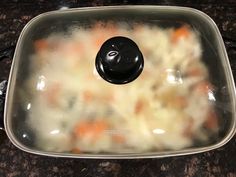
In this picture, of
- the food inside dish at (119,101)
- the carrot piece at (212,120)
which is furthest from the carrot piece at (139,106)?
the carrot piece at (212,120)

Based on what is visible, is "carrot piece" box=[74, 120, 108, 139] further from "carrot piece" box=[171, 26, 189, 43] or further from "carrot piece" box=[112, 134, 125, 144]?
"carrot piece" box=[171, 26, 189, 43]

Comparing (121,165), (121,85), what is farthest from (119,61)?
(121,165)

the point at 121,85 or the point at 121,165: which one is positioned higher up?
the point at 121,85

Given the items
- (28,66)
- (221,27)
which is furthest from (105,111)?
(221,27)

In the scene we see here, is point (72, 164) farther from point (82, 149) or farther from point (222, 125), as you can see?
point (222, 125)

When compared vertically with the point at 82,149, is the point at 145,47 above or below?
above

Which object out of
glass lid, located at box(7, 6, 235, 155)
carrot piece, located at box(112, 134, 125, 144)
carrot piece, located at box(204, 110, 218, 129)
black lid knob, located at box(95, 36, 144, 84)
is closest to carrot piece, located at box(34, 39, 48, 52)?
glass lid, located at box(7, 6, 235, 155)

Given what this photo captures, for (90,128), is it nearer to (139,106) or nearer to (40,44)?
(139,106)
